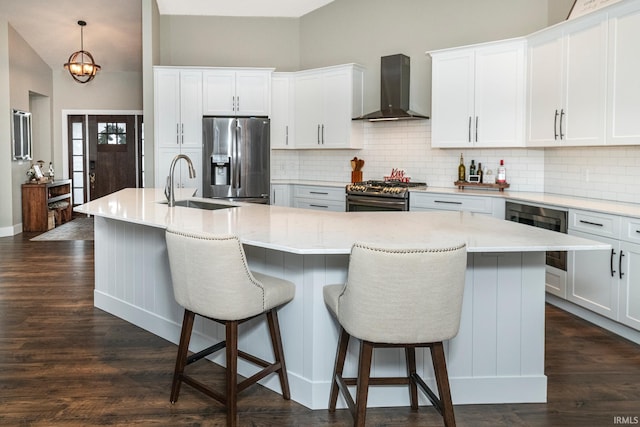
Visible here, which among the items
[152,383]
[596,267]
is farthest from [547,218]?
[152,383]

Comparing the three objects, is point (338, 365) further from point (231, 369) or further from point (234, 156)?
point (234, 156)

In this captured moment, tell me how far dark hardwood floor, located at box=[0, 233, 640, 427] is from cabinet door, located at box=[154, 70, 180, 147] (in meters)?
2.88

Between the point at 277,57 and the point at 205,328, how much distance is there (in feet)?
16.3

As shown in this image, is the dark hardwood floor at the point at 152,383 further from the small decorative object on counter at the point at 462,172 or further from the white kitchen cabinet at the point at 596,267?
the small decorative object on counter at the point at 462,172

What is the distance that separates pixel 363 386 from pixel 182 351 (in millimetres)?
962

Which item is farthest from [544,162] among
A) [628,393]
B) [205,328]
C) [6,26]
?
[6,26]

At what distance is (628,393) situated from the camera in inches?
113

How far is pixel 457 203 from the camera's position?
5.34 metres

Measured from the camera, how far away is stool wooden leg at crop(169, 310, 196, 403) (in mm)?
2689

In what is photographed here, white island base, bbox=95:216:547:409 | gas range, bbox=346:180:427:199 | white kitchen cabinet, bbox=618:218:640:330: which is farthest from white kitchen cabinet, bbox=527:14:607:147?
white island base, bbox=95:216:547:409

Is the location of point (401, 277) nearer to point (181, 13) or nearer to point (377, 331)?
point (377, 331)

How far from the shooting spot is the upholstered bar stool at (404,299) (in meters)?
2.08

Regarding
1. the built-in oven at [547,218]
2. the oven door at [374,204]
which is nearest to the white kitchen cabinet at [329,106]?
the oven door at [374,204]

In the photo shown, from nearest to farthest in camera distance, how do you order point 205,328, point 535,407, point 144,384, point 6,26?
point 535,407, point 144,384, point 205,328, point 6,26
